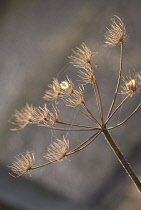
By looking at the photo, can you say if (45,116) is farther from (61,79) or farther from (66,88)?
(61,79)

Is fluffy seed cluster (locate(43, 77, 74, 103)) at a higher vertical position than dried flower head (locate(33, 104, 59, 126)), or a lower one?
higher

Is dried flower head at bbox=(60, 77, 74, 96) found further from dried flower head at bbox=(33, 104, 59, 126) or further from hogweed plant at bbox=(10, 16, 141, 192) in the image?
dried flower head at bbox=(33, 104, 59, 126)

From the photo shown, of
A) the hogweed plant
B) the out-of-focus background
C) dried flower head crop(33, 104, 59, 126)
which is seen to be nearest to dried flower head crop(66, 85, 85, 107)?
the hogweed plant

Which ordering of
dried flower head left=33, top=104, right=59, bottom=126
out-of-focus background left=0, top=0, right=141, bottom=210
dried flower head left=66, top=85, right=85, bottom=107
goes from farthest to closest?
out-of-focus background left=0, top=0, right=141, bottom=210 → dried flower head left=66, top=85, right=85, bottom=107 → dried flower head left=33, top=104, right=59, bottom=126

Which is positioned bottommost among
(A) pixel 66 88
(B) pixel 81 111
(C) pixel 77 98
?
(B) pixel 81 111

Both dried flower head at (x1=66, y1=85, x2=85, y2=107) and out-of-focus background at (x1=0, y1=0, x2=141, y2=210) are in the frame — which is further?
out-of-focus background at (x1=0, y1=0, x2=141, y2=210)

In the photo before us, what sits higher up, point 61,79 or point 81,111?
point 61,79

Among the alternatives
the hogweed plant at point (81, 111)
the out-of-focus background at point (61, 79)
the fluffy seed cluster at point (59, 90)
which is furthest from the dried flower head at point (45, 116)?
the out-of-focus background at point (61, 79)

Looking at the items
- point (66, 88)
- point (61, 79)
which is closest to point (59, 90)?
point (66, 88)

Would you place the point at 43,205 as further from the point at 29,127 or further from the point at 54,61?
the point at 54,61
